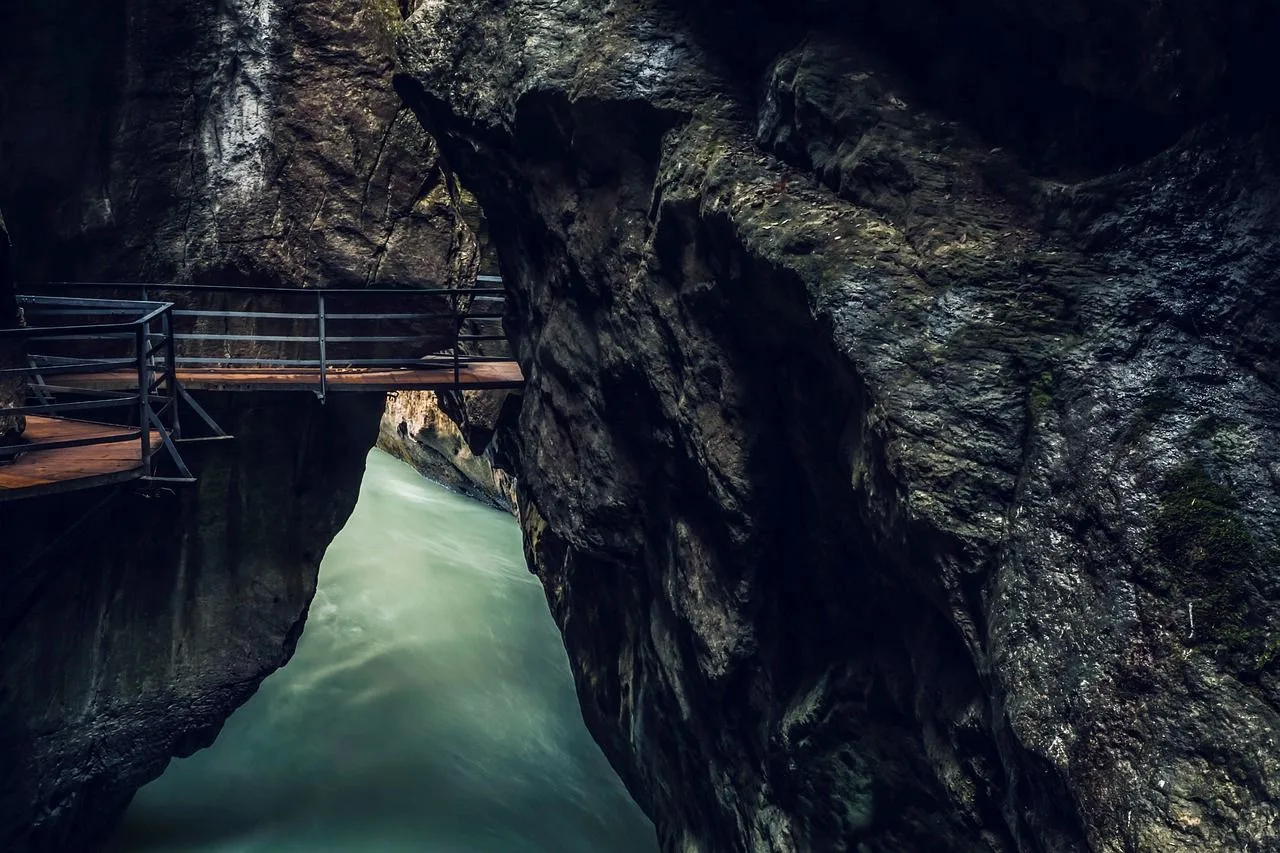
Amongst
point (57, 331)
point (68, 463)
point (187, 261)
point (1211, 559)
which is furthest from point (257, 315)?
point (1211, 559)

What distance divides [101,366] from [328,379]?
2644 millimetres

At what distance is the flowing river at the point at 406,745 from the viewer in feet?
33.4

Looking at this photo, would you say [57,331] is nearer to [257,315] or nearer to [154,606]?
[257,315]

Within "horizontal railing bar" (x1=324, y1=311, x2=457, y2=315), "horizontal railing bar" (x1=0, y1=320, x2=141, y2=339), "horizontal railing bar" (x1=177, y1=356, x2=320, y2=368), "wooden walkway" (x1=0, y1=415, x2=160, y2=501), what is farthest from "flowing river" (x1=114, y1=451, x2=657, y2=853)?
"horizontal railing bar" (x1=0, y1=320, x2=141, y2=339)

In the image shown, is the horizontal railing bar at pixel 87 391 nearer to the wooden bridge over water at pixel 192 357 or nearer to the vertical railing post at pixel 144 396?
the wooden bridge over water at pixel 192 357

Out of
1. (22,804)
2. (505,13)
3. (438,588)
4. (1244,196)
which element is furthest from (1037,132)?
(438,588)

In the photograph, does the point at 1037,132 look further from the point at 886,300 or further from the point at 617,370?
the point at 617,370

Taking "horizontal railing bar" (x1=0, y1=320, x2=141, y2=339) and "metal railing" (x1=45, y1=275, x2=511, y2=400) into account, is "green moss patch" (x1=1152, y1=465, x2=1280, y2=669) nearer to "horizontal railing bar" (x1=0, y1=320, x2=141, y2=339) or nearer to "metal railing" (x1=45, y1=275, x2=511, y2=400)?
"horizontal railing bar" (x1=0, y1=320, x2=141, y2=339)

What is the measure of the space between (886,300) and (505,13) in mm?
4711

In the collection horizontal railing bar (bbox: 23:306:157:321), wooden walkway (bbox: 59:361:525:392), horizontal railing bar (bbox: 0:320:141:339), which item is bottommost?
wooden walkway (bbox: 59:361:525:392)

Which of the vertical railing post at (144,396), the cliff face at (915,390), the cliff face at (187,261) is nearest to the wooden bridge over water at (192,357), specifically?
→ the vertical railing post at (144,396)

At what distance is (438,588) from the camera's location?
15664 millimetres

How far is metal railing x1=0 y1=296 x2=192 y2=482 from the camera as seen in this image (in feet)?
21.5

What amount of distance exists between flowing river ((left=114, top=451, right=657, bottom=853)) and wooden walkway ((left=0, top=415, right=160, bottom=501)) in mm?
4198
